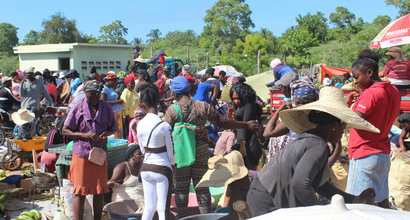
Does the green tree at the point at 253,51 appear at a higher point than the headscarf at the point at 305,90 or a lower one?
higher

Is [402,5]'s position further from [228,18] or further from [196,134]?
[228,18]

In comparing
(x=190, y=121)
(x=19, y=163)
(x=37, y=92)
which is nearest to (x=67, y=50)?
(x=37, y=92)

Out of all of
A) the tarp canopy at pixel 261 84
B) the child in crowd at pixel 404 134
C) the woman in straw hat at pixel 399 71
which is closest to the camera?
the child in crowd at pixel 404 134

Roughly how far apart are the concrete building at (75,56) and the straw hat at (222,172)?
2049cm

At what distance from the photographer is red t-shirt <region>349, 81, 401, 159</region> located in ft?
10.3

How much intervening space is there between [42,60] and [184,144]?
23.1m

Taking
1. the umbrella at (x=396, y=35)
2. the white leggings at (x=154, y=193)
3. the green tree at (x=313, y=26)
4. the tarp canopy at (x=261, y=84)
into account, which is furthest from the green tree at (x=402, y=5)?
the white leggings at (x=154, y=193)

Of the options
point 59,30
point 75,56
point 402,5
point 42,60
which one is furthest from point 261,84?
point 59,30

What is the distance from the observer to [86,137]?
12.8 feet

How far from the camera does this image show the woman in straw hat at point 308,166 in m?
2.07

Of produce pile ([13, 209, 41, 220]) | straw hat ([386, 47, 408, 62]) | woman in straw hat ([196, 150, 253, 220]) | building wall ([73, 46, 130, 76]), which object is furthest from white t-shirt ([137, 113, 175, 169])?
building wall ([73, 46, 130, 76])

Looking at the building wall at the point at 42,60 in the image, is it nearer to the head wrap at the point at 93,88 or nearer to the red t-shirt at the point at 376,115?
the head wrap at the point at 93,88

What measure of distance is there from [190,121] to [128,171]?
158cm

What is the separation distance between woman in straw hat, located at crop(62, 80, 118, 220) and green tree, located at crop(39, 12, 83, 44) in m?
56.8
